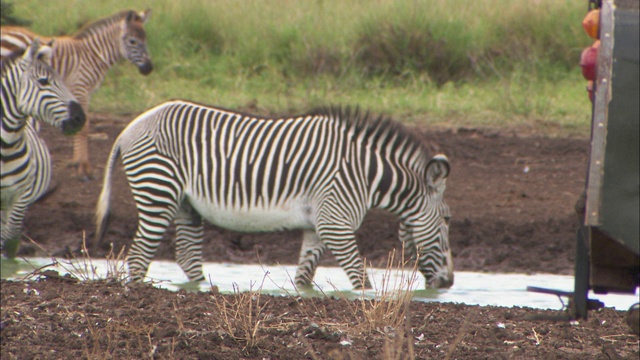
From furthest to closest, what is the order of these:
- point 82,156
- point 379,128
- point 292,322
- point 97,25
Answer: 1. point 97,25
2. point 82,156
3. point 379,128
4. point 292,322

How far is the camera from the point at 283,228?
7438 mm

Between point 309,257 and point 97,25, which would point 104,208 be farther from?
point 97,25

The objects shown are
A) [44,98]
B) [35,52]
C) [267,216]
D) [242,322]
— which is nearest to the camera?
[242,322]

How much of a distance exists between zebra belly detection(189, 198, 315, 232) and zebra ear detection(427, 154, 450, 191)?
3.19 ft

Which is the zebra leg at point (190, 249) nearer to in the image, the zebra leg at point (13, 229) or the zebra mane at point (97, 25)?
the zebra leg at point (13, 229)

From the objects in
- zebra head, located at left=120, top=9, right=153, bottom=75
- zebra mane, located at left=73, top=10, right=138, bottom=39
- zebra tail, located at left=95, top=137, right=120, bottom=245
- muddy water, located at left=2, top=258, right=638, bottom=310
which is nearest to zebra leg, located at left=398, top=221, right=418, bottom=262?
muddy water, located at left=2, top=258, right=638, bottom=310

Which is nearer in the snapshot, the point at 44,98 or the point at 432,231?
the point at 432,231

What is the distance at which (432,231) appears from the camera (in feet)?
24.7

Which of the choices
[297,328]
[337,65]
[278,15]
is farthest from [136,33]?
A: [297,328]

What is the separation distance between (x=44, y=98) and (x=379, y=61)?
7147 mm

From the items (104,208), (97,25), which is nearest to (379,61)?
(97,25)

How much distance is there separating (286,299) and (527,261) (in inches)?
131

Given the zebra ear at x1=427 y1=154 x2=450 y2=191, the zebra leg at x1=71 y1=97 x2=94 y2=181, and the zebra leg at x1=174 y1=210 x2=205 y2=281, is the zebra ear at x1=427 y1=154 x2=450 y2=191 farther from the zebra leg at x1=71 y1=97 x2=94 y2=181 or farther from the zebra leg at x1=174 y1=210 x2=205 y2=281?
the zebra leg at x1=71 y1=97 x2=94 y2=181

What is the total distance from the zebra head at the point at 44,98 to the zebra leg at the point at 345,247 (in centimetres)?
236
